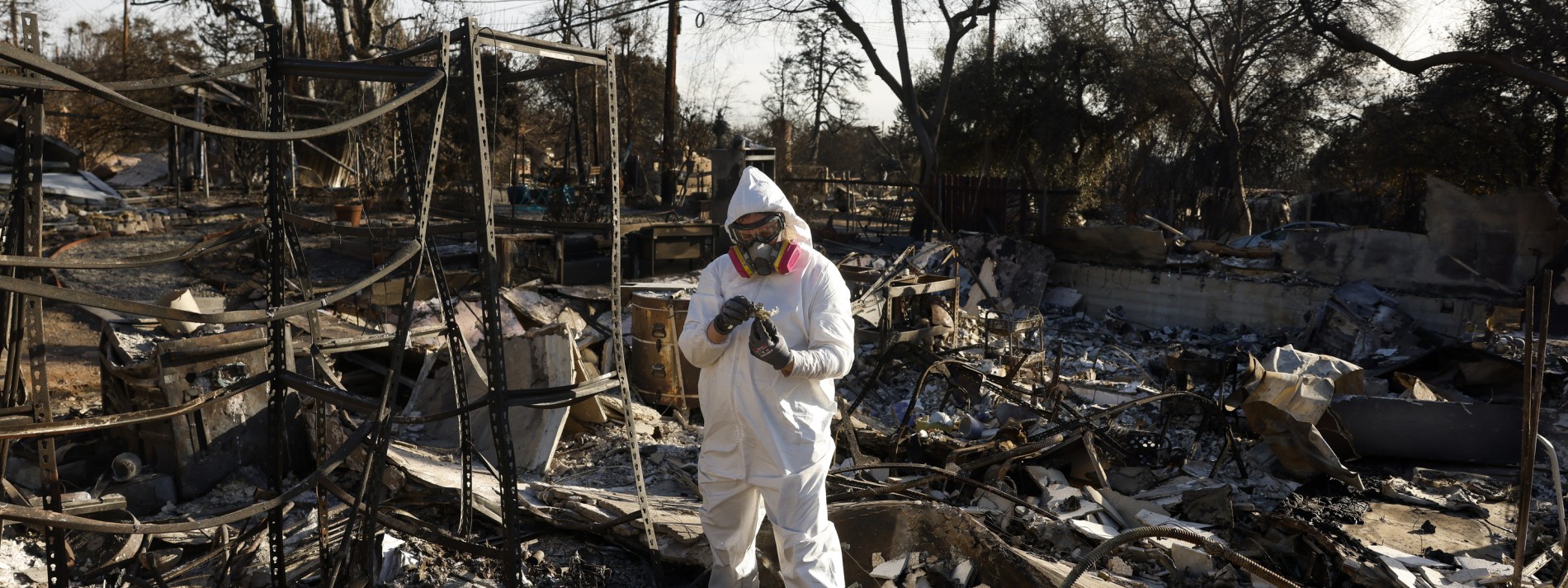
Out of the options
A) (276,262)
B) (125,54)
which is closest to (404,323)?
(276,262)

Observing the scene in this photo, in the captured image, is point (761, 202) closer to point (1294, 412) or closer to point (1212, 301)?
point (1294, 412)

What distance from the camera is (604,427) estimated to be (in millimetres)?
6094

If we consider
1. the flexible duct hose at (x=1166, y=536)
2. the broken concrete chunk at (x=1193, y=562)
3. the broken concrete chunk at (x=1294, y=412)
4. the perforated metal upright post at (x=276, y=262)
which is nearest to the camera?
the flexible duct hose at (x=1166, y=536)

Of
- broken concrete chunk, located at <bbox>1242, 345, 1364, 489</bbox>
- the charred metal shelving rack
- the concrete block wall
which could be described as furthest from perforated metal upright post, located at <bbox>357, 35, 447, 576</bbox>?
Result: the concrete block wall

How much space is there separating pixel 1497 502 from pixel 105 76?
34699 mm

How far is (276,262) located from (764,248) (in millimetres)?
1660

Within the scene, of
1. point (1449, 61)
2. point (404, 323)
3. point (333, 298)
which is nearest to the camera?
point (333, 298)

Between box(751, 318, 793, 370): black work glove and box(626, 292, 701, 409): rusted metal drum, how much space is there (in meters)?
3.82

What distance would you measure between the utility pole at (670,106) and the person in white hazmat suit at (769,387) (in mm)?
16791

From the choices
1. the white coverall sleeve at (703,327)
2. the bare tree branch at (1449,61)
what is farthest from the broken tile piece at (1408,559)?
the bare tree branch at (1449,61)

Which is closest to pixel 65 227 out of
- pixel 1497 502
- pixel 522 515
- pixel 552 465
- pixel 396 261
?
pixel 552 465

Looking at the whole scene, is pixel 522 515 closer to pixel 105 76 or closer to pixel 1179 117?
pixel 1179 117

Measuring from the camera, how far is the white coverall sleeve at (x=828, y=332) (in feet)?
10.9

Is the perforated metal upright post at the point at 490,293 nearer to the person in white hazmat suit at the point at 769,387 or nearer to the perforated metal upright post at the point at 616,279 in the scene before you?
the perforated metal upright post at the point at 616,279
